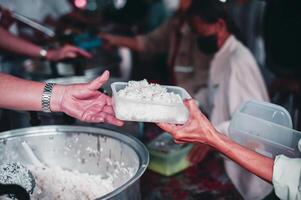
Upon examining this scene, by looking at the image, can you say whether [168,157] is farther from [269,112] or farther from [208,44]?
[208,44]

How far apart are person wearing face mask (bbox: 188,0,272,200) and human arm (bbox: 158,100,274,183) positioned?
1.22 meters

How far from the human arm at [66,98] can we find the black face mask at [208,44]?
1840mm

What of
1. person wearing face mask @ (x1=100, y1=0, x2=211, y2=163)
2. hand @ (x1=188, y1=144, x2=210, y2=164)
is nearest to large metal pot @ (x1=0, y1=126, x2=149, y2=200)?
hand @ (x1=188, y1=144, x2=210, y2=164)

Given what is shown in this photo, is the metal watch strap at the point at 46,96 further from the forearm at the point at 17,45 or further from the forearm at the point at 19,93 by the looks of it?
the forearm at the point at 17,45

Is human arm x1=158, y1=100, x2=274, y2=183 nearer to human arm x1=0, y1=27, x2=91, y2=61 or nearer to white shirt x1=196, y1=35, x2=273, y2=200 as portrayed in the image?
white shirt x1=196, y1=35, x2=273, y2=200

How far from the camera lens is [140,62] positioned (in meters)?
6.35

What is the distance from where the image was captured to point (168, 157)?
115 inches

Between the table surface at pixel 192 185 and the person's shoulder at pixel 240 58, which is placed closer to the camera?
the table surface at pixel 192 185

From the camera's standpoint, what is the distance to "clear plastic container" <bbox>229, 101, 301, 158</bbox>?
7.06ft

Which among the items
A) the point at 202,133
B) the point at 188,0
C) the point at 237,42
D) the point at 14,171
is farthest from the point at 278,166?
the point at 188,0

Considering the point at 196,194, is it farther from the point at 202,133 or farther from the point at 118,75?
the point at 118,75

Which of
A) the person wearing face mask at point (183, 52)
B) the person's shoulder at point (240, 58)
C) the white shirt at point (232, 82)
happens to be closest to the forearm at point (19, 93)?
the white shirt at point (232, 82)

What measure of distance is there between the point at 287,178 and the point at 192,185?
1.22 meters

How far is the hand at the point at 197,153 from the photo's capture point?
121 inches
